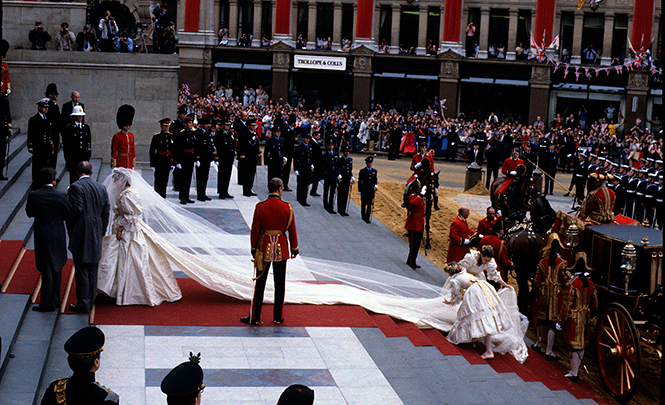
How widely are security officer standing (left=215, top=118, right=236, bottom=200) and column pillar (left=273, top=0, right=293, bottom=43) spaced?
2848 centimetres

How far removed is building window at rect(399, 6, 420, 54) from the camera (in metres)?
46.6

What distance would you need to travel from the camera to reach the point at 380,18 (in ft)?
153

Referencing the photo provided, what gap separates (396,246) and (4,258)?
8.83 metres

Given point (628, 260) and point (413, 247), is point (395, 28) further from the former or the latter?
point (628, 260)

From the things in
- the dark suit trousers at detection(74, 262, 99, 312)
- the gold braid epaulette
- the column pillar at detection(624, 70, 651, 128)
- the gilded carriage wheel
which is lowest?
the gilded carriage wheel

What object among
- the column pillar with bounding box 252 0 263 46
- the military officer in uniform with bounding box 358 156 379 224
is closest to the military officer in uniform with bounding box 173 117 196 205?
the military officer in uniform with bounding box 358 156 379 224

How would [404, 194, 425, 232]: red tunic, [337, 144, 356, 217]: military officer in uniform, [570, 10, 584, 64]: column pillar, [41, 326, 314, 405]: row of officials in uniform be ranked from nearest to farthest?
[41, 326, 314, 405]: row of officials in uniform, [404, 194, 425, 232]: red tunic, [337, 144, 356, 217]: military officer in uniform, [570, 10, 584, 64]: column pillar

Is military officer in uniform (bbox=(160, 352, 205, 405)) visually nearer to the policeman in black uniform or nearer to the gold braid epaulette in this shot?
Result: the gold braid epaulette

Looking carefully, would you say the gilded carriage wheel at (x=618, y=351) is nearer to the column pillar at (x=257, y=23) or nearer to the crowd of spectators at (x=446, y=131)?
the crowd of spectators at (x=446, y=131)

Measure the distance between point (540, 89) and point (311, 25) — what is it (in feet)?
45.7

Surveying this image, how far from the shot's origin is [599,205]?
1178cm

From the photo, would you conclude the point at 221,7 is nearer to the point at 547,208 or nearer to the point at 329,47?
the point at 329,47

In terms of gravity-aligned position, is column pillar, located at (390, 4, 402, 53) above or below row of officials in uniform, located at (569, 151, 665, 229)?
above

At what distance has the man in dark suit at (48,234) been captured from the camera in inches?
348
